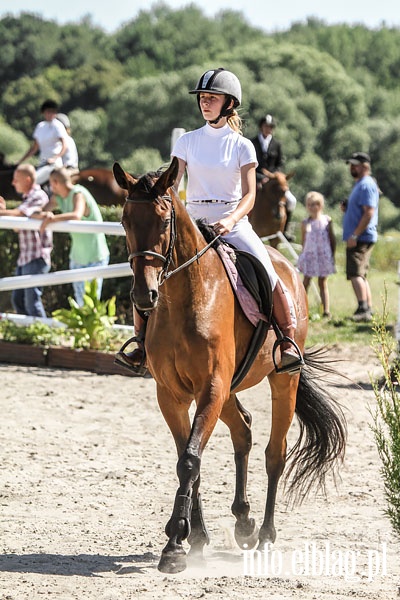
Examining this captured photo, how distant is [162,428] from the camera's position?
Answer: 8453mm

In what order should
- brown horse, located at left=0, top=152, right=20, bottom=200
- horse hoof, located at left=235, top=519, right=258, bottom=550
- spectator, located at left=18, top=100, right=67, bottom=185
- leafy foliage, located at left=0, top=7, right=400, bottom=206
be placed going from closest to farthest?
horse hoof, located at left=235, top=519, right=258, bottom=550
spectator, located at left=18, top=100, right=67, bottom=185
brown horse, located at left=0, top=152, right=20, bottom=200
leafy foliage, located at left=0, top=7, right=400, bottom=206

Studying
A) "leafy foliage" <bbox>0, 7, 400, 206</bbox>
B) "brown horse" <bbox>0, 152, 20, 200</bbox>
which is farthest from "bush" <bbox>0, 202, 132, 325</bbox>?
"leafy foliage" <bbox>0, 7, 400, 206</bbox>

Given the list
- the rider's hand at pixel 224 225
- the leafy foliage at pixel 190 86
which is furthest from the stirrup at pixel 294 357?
the leafy foliage at pixel 190 86

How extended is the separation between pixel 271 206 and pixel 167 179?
34.7 feet

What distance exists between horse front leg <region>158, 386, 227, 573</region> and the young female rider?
738 millimetres

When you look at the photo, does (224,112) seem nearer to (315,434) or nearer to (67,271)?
(315,434)

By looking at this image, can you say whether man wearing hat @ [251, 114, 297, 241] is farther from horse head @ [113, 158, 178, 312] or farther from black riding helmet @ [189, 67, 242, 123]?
horse head @ [113, 158, 178, 312]

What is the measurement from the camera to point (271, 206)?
15.3 meters

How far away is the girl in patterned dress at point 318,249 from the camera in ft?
44.9

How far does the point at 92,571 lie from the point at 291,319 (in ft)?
6.30

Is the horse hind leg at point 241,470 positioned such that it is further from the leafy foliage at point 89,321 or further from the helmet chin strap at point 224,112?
the leafy foliage at point 89,321

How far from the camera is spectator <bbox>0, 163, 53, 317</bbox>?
11.4 metres

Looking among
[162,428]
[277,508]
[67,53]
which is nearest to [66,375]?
[162,428]

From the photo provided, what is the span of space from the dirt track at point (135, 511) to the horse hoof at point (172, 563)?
0.08 meters
